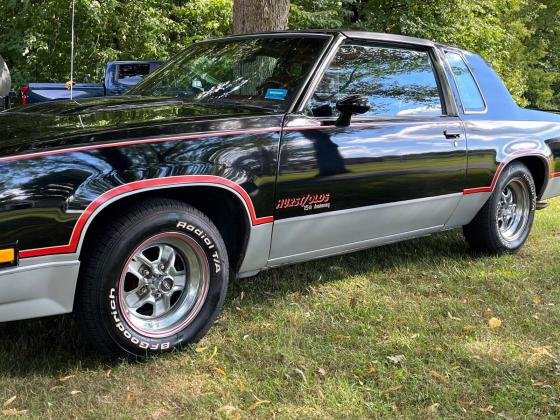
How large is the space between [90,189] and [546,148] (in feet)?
13.2

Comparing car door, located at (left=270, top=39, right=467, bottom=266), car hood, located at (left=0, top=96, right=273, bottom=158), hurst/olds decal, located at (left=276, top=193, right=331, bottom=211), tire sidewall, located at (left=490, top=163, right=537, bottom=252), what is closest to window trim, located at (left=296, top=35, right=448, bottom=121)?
car door, located at (left=270, top=39, right=467, bottom=266)

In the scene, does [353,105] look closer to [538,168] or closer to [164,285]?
[164,285]

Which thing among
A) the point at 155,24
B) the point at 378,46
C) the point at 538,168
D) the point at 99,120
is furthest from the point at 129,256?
the point at 155,24

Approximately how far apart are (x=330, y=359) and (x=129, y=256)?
1.13m

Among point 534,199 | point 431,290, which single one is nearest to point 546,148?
point 534,199

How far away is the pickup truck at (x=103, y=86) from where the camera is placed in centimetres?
1008

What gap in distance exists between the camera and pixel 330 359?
10.7ft

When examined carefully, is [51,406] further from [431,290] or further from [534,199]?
[534,199]

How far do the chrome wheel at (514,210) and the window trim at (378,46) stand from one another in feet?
3.66

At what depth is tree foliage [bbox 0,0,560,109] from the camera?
511 inches

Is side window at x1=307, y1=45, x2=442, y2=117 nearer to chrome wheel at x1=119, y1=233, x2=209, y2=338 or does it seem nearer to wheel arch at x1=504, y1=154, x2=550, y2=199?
chrome wheel at x1=119, y1=233, x2=209, y2=338

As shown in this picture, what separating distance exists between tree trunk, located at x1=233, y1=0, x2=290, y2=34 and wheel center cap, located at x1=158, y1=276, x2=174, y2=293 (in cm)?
428

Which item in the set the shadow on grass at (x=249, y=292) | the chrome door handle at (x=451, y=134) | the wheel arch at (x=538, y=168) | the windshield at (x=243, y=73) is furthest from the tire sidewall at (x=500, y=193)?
the windshield at (x=243, y=73)

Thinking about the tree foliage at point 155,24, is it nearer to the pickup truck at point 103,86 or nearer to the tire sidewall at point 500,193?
the pickup truck at point 103,86
